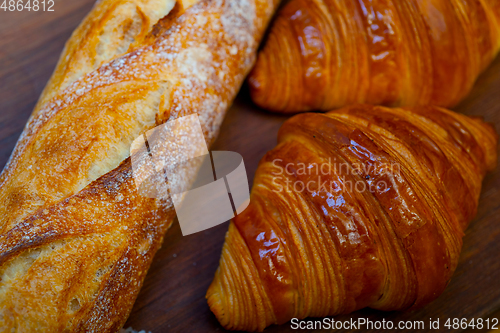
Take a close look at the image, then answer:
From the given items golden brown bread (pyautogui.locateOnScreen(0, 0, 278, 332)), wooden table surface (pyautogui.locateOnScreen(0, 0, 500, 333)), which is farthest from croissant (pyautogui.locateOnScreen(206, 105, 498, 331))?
golden brown bread (pyautogui.locateOnScreen(0, 0, 278, 332))

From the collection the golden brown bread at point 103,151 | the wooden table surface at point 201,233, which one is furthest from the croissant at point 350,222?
the golden brown bread at point 103,151

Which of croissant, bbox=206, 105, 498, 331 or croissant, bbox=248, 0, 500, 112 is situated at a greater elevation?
croissant, bbox=248, 0, 500, 112

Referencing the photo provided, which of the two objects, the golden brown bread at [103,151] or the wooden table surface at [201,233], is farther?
the wooden table surface at [201,233]

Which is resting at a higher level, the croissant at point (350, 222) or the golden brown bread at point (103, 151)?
the golden brown bread at point (103, 151)

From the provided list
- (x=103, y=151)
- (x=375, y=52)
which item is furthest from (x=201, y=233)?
(x=375, y=52)

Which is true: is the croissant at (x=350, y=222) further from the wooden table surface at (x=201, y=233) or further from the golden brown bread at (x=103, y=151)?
the golden brown bread at (x=103, y=151)

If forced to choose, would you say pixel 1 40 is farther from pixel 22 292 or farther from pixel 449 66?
pixel 449 66

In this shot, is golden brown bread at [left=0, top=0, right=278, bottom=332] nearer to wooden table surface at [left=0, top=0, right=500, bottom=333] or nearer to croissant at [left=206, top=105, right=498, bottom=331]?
wooden table surface at [left=0, top=0, right=500, bottom=333]
